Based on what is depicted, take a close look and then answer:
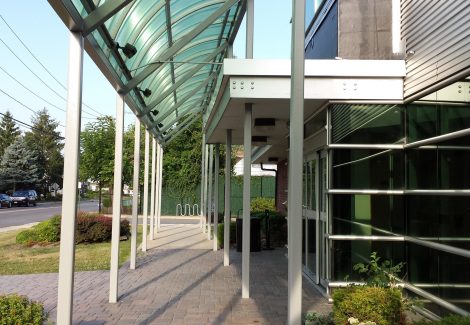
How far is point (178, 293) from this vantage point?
8008 millimetres

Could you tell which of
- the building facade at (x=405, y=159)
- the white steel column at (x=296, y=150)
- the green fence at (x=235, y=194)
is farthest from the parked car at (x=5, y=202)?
the white steel column at (x=296, y=150)

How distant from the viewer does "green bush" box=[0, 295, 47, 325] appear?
14.6ft

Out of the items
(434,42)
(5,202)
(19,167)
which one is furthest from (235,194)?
(19,167)

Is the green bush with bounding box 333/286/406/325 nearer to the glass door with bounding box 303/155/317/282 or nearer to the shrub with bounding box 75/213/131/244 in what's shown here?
the glass door with bounding box 303/155/317/282

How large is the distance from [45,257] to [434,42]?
10525 millimetres

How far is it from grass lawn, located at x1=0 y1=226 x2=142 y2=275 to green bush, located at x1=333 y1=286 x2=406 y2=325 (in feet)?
23.0

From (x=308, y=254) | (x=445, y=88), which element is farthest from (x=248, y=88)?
(x=308, y=254)

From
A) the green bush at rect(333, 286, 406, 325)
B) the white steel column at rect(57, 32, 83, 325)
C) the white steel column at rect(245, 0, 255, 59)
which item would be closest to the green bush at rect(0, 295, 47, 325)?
the white steel column at rect(57, 32, 83, 325)

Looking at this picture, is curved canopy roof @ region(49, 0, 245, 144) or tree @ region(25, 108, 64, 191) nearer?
curved canopy roof @ region(49, 0, 245, 144)

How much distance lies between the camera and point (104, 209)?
1368 inches

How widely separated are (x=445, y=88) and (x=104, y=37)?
4.24 m

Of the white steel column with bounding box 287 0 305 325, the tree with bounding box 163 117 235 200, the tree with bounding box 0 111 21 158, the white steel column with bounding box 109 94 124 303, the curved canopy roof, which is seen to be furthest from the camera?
the tree with bounding box 0 111 21 158

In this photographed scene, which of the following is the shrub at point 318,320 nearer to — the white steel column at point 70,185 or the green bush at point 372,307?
the green bush at point 372,307

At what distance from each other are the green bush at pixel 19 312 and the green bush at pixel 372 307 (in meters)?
2.94
